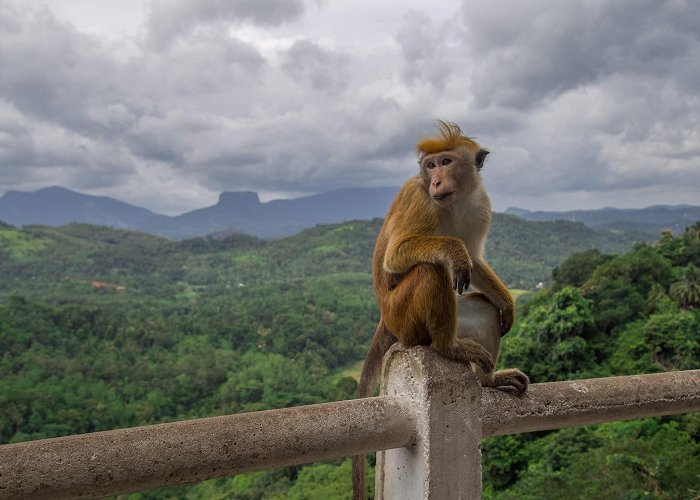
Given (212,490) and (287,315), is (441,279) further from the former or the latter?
(287,315)

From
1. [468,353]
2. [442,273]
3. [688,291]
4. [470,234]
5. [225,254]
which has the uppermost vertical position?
[225,254]

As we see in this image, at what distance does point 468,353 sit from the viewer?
94.7 inches

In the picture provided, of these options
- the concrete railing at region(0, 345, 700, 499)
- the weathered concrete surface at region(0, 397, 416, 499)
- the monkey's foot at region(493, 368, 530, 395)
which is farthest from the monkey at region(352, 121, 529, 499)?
the weathered concrete surface at region(0, 397, 416, 499)

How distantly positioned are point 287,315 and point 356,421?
236ft

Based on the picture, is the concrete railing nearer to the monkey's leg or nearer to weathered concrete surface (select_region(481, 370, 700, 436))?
weathered concrete surface (select_region(481, 370, 700, 436))

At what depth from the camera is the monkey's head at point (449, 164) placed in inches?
113

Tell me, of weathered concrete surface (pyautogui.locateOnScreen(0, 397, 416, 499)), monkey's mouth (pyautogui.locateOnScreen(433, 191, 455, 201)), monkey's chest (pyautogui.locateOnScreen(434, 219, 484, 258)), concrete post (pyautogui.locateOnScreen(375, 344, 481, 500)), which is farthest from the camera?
monkey's chest (pyautogui.locateOnScreen(434, 219, 484, 258))

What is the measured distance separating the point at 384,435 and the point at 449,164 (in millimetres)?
1549

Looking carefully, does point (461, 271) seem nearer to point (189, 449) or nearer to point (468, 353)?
point (468, 353)

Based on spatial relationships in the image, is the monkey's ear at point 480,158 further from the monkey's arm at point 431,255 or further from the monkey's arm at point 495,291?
the monkey's arm at point 431,255

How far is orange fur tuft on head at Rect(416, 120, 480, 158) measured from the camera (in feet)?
10.2

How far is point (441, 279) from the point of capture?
2.47 metres

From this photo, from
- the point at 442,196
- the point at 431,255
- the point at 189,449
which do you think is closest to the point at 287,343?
the point at 442,196

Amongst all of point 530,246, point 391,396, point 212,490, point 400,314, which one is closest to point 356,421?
point 391,396
